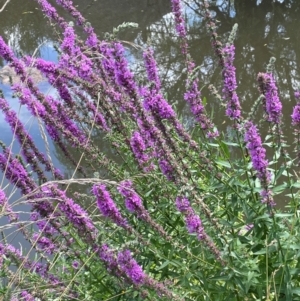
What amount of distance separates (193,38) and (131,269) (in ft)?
29.5

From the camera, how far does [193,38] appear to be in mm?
10734

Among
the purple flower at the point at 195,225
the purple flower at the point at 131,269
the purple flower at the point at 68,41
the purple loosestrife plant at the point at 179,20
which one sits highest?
the purple flower at the point at 68,41

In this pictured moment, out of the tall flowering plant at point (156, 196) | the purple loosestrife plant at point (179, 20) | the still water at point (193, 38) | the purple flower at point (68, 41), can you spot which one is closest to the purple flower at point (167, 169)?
the tall flowering plant at point (156, 196)

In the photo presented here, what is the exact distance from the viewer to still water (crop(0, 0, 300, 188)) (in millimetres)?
8198

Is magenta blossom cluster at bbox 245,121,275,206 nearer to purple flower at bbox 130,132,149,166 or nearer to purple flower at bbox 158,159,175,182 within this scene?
purple flower at bbox 158,159,175,182

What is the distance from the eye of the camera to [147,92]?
8.14 ft

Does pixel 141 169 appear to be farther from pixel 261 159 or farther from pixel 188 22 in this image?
pixel 188 22

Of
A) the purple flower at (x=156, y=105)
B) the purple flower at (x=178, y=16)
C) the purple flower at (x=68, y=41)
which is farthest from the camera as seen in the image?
the purple flower at (x=68, y=41)

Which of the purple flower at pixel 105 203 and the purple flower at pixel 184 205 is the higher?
the purple flower at pixel 105 203

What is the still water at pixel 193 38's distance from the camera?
820 centimetres

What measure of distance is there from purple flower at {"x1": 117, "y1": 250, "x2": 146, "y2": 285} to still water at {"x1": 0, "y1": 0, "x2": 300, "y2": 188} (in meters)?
4.37

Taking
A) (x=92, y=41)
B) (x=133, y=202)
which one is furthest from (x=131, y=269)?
(x=92, y=41)

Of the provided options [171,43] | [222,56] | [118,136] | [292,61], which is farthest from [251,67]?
[222,56]

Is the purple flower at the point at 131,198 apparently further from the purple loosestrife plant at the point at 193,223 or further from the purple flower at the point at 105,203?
the purple loosestrife plant at the point at 193,223
